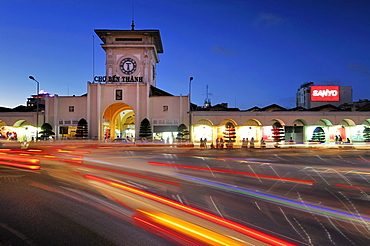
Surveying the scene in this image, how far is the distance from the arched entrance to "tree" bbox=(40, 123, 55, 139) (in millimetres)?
7496

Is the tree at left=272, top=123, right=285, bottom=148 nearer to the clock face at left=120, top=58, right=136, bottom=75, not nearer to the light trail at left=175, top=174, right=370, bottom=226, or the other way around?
the clock face at left=120, top=58, right=136, bottom=75

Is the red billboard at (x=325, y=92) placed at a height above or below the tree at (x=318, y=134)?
above

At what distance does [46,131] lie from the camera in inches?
1553

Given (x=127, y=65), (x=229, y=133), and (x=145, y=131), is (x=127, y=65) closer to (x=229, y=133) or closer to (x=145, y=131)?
(x=145, y=131)

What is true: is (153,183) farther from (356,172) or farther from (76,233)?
(356,172)

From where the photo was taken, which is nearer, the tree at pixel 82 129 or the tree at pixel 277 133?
the tree at pixel 277 133

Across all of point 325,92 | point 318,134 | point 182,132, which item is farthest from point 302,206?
point 325,92

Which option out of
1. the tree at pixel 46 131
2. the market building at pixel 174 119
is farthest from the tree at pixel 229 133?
the tree at pixel 46 131

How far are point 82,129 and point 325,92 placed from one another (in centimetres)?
4259

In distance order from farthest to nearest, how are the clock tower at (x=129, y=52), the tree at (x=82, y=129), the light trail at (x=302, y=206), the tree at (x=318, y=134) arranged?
the clock tower at (x=129, y=52), the tree at (x=318, y=134), the tree at (x=82, y=129), the light trail at (x=302, y=206)

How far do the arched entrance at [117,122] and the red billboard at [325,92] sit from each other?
33.9 metres

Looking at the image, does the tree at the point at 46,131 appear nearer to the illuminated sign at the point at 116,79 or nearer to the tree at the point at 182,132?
the illuminated sign at the point at 116,79

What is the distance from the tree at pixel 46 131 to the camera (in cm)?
3938

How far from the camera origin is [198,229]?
206 inches
